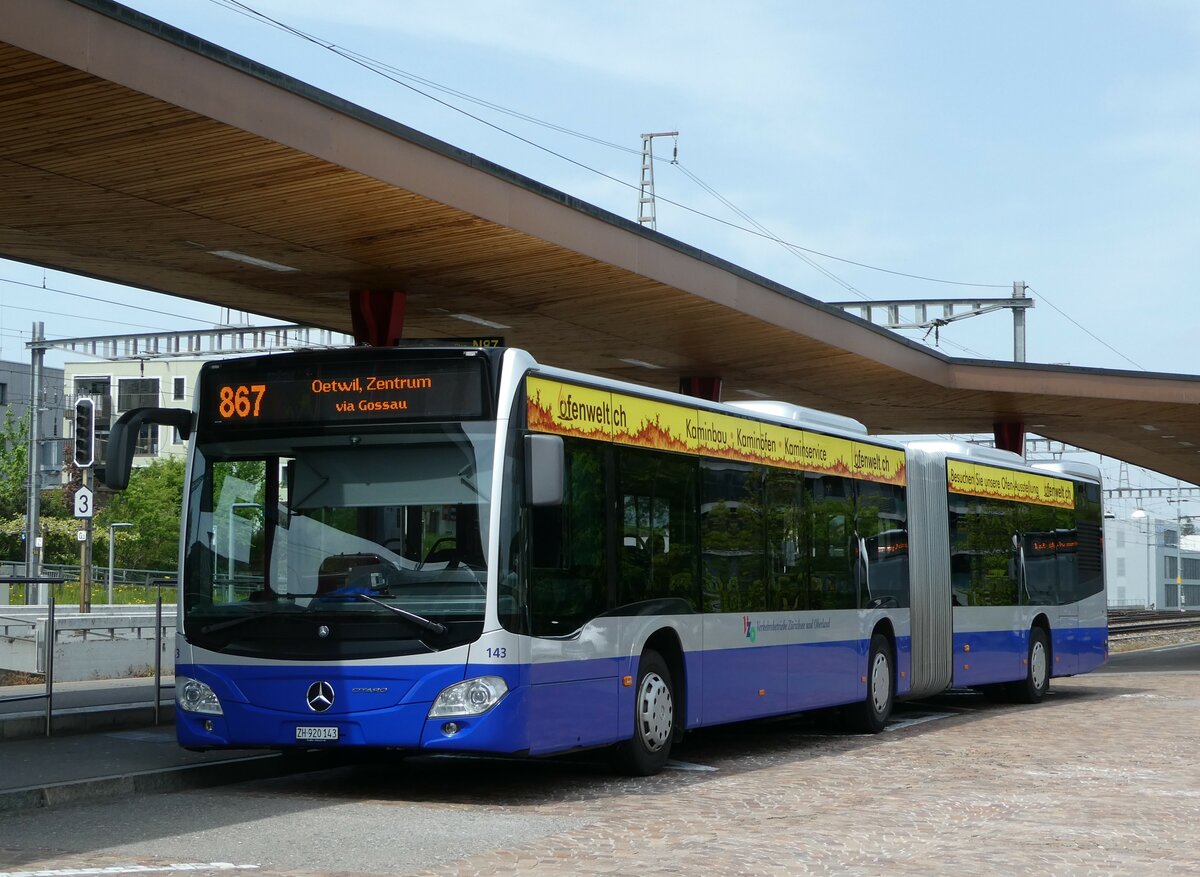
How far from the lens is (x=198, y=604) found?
11.6m

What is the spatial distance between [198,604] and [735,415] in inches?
201

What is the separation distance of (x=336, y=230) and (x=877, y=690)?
23.6ft

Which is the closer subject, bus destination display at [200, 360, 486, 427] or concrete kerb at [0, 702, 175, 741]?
bus destination display at [200, 360, 486, 427]

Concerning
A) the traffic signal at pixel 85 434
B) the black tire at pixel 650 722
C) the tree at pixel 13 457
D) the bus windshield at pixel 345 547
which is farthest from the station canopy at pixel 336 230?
the tree at pixel 13 457

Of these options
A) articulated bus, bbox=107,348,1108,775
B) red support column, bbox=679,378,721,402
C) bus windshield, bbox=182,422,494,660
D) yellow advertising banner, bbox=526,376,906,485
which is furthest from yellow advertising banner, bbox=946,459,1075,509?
bus windshield, bbox=182,422,494,660

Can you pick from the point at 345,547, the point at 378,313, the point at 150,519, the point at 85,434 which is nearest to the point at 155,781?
the point at 345,547

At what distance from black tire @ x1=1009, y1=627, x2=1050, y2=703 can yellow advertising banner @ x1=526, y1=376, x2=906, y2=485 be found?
16.5 feet

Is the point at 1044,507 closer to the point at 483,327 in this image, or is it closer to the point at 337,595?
the point at 483,327

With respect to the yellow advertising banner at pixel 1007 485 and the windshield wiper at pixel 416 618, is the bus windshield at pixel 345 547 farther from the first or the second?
the yellow advertising banner at pixel 1007 485

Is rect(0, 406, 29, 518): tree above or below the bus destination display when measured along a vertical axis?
above

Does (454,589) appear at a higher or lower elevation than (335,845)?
higher

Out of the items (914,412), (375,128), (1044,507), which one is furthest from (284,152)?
(914,412)

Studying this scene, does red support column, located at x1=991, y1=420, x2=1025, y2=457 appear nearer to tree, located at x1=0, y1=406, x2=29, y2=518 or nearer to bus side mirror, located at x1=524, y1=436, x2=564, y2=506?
bus side mirror, located at x1=524, y1=436, x2=564, y2=506

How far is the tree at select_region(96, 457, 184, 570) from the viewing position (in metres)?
66.6
